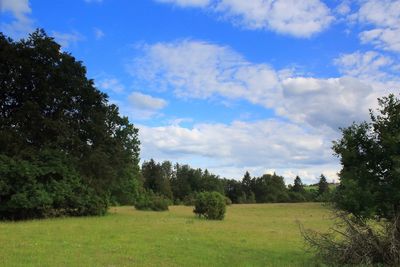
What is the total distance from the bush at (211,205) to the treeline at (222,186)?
7103 cm

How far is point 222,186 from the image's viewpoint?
131250 mm

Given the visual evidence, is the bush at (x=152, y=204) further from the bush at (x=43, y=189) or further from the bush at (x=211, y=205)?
the bush at (x=43, y=189)

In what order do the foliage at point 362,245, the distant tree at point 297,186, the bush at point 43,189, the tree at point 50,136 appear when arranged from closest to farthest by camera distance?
the foliage at point 362,245 < the bush at point 43,189 < the tree at point 50,136 < the distant tree at point 297,186

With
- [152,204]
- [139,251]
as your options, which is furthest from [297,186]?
[139,251]

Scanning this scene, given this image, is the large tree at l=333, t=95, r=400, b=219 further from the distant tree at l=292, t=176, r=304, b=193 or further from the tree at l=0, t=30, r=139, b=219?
the distant tree at l=292, t=176, r=304, b=193

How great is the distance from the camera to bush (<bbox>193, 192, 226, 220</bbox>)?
44.1 meters

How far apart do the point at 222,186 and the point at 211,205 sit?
8759 centimetres

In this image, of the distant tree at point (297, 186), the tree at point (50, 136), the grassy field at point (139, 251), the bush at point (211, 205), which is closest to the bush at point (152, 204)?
the bush at point (211, 205)

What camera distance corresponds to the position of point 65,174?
35.8 meters

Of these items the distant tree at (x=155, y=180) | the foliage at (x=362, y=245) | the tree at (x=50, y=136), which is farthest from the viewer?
the distant tree at (x=155, y=180)

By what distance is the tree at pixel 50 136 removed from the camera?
33.1 meters

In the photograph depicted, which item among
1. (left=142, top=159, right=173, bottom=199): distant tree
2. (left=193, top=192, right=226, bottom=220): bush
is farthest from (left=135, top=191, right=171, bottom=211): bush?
(left=142, top=159, right=173, bottom=199): distant tree

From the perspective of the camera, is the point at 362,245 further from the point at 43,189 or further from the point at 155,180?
the point at 155,180

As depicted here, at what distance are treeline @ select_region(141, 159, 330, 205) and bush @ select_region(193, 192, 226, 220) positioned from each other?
7103 centimetres
